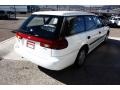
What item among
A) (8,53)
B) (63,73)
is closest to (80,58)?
(63,73)

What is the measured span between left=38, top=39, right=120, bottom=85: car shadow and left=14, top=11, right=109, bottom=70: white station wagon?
323 mm

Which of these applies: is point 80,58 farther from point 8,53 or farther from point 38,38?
point 8,53

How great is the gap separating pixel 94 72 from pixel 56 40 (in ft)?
5.20

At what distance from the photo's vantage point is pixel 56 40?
3.32 m

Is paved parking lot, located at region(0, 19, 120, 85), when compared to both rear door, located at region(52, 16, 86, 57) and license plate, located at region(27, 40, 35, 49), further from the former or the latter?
license plate, located at region(27, 40, 35, 49)

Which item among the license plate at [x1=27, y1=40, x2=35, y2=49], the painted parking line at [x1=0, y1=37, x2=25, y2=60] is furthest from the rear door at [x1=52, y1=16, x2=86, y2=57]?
the painted parking line at [x1=0, y1=37, x2=25, y2=60]

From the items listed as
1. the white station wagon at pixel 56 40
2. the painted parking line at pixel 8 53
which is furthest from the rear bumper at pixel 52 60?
the painted parking line at pixel 8 53

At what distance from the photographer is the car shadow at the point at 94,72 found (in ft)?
12.3

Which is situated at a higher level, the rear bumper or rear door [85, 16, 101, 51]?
rear door [85, 16, 101, 51]

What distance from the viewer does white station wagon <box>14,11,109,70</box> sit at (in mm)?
3367

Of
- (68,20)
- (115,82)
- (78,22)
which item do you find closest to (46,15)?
(68,20)

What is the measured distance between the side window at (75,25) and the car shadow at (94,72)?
1.08m
